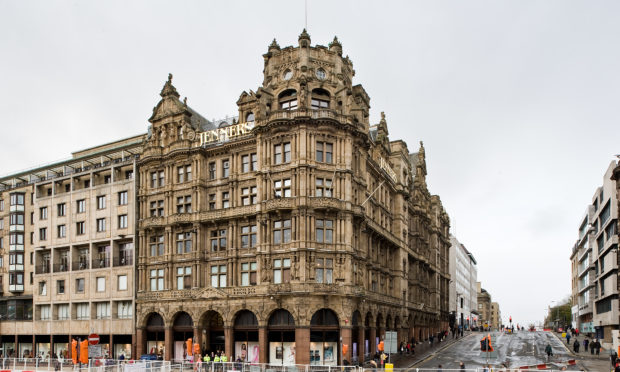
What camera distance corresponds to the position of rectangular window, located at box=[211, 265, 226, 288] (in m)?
62.2

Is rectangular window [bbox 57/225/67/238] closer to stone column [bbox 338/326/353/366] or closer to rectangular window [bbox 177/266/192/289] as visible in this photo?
rectangular window [bbox 177/266/192/289]

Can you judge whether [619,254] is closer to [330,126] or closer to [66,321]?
[330,126]

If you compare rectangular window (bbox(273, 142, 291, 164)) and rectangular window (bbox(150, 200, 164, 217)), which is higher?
rectangular window (bbox(273, 142, 291, 164))

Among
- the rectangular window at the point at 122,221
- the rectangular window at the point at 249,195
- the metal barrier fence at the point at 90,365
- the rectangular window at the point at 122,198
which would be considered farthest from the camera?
the rectangular window at the point at 122,198

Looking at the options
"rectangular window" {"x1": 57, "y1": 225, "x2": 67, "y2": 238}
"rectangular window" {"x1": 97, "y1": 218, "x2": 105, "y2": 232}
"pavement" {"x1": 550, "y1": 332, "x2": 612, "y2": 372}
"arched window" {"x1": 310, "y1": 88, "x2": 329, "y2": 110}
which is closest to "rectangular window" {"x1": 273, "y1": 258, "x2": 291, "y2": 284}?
"arched window" {"x1": 310, "y1": 88, "x2": 329, "y2": 110}

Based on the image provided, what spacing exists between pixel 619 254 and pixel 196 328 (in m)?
45.7

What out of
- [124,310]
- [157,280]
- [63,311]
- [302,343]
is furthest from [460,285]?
[302,343]

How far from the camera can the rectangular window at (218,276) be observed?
62156mm

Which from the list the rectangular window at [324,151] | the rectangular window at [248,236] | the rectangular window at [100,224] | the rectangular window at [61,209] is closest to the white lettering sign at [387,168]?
the rectangular window at [324,151]

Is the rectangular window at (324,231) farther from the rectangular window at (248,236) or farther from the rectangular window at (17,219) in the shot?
the rectangular window at (17,219)

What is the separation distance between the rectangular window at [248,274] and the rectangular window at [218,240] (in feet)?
11.8

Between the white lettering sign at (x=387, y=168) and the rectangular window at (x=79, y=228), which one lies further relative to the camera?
the rectangular window at (x=79, y=228)

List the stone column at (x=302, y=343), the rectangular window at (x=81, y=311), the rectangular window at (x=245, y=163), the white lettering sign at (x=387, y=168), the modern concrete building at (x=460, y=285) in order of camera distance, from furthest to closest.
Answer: the modern concrete building at (x=460, y=285) → the white lettering sign at (x=387, y=168) → the rectangular window at (x=81, y=311) → the rectangular window at (x=245, y=163) → the stone column at (x=302, y=343)

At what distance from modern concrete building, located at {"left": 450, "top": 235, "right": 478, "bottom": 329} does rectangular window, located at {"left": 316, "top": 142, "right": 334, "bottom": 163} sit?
85.5 m
